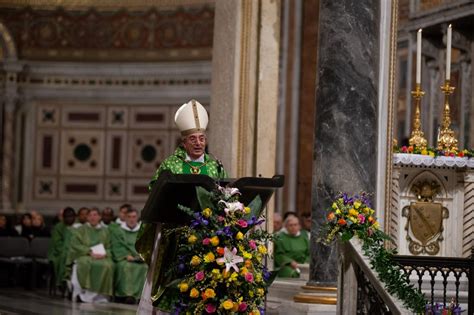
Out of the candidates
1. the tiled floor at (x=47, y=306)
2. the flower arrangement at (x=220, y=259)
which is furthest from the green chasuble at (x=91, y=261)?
the flower arrangement at (x=220, y=259)

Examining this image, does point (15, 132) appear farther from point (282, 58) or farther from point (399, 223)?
point (399, 223)

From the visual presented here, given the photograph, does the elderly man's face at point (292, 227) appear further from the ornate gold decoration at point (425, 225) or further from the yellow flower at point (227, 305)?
the yellow flower at point (227, 305)

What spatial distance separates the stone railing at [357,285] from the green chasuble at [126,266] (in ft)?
22.2

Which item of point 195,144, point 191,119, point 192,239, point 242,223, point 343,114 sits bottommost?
point 192,239

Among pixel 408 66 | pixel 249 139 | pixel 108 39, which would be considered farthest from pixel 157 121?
pixel 249 139

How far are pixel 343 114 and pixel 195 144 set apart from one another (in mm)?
3152

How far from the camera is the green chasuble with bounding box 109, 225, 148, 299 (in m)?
14.8

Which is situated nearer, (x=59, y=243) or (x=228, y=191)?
(x=228, y=191)

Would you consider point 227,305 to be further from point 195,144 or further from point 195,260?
point 195,144

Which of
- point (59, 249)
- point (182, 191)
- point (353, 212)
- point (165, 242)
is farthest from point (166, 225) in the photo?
point (59, 249)

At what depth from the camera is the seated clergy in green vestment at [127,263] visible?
14.8 m

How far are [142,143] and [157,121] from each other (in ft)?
1.60

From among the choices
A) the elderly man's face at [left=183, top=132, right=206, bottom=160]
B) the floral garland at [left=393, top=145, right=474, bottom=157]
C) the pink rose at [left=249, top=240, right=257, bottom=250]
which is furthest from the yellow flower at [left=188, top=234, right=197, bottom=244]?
the floral garland at [left=393, top=145, right=474, bottom=157]

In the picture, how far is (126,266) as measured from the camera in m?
14.9
